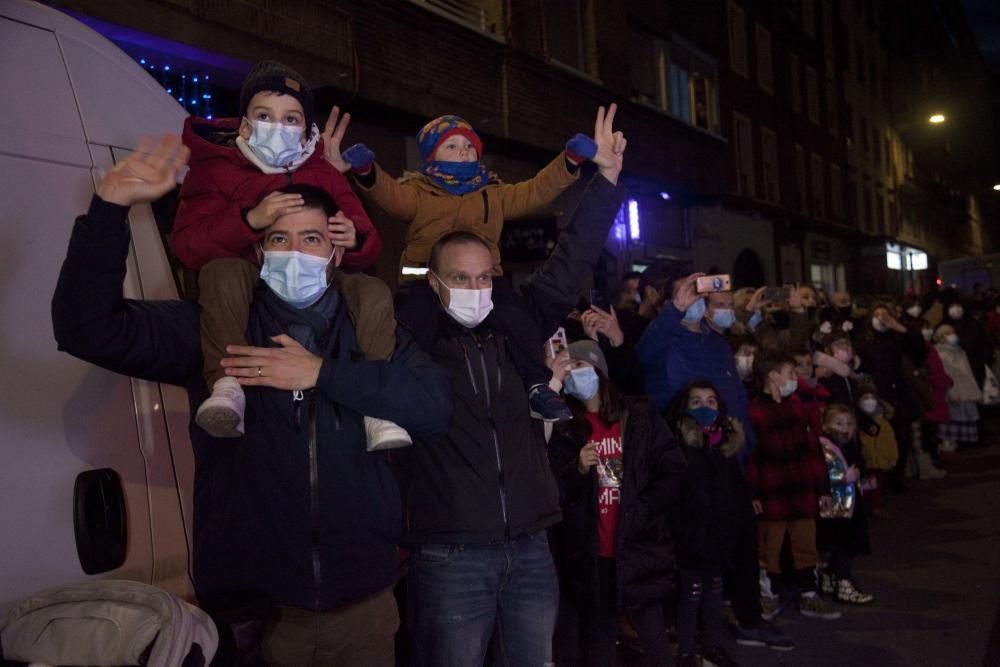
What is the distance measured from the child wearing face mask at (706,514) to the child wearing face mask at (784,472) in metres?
0.55

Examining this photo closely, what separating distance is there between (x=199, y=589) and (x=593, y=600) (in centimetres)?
241

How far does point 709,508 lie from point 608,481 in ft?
2.63

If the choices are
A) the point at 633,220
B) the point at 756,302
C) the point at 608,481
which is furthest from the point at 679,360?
the point at 633,220

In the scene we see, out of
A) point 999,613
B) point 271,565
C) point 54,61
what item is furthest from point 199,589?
point 999,613

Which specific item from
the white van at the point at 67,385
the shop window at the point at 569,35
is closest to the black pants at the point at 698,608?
the white van at the point at 67,385

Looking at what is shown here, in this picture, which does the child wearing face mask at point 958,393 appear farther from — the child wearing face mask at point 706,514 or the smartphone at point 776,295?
the child wearing face mask at point 706,514

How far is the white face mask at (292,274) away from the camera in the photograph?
2.43m

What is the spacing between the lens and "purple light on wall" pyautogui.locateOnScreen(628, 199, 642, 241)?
1571 centimetres

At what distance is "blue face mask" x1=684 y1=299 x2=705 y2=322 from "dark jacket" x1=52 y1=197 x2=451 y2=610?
3.08m

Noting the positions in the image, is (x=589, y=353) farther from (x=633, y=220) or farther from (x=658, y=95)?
(x=658, y=95)

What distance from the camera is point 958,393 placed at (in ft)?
37.7

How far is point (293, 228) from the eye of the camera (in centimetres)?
247

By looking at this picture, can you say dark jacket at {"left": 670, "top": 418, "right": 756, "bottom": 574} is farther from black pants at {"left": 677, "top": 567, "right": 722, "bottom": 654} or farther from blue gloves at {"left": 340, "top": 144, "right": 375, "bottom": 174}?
blue gloves at {"left": 340, "top": 144, "right": 375, "bottom": 174}

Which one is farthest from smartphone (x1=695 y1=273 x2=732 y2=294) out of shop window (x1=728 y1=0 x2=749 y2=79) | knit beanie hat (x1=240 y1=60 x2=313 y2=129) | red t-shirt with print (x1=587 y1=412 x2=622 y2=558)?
shop window (x1=728 y1=0 x2=749 y2=79)
